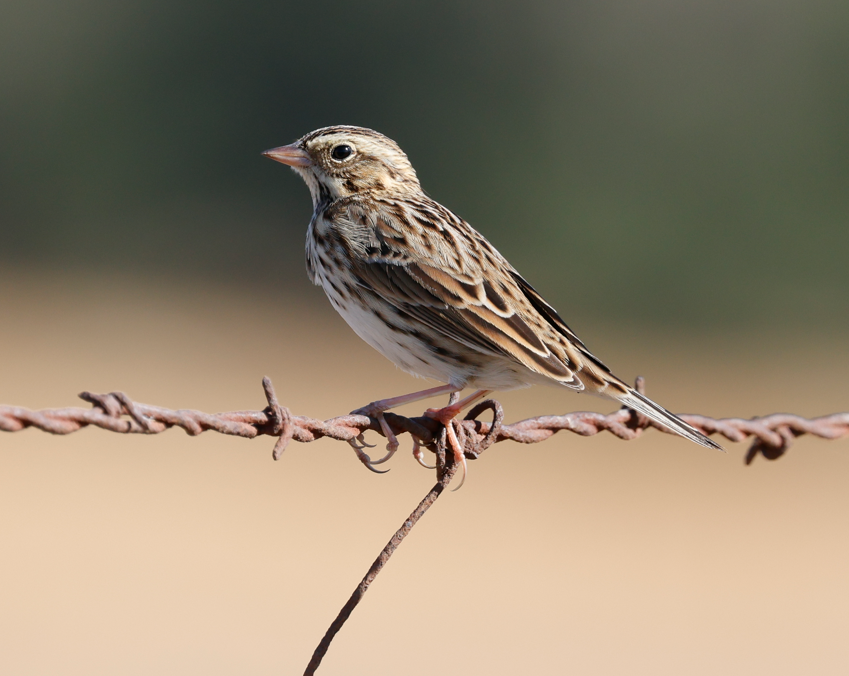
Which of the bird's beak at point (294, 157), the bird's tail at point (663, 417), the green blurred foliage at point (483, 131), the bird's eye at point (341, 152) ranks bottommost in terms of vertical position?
the bird's tail at point (663, 417)

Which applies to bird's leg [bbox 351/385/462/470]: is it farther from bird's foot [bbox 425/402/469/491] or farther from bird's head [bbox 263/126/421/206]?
bird's head [bbox 263/126/421/206]

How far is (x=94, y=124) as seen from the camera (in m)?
25.4

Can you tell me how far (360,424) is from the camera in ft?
13.2

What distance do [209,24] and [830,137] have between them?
14.0m

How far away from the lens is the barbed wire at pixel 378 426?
3.20 meters

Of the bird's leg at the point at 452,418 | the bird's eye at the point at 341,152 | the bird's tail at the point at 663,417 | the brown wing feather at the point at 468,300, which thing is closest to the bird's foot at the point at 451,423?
the bird's leg at the point at 452,418

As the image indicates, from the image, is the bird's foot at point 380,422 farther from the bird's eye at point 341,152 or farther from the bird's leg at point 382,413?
the bird's eye at point 341,152

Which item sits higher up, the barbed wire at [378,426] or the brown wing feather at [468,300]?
the brown wing feather at [468,300]

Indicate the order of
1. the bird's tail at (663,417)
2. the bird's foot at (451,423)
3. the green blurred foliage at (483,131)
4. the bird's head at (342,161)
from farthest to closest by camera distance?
the green blurred foliage at (483,131) → the bird's head at (342,161) → the bird's tail at (663,417) → the bird's foot at (451,423)

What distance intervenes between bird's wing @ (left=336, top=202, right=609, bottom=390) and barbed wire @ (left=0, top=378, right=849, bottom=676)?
346mm

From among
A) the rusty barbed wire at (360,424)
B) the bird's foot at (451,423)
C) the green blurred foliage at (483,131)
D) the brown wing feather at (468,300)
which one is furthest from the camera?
the green blurred foliage at (483,131)

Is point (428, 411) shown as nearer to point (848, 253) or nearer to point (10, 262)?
point (848, 253)

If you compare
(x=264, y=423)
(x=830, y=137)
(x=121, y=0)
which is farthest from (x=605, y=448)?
(x=121, y=0)

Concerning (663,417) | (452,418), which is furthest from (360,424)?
(663,417)
